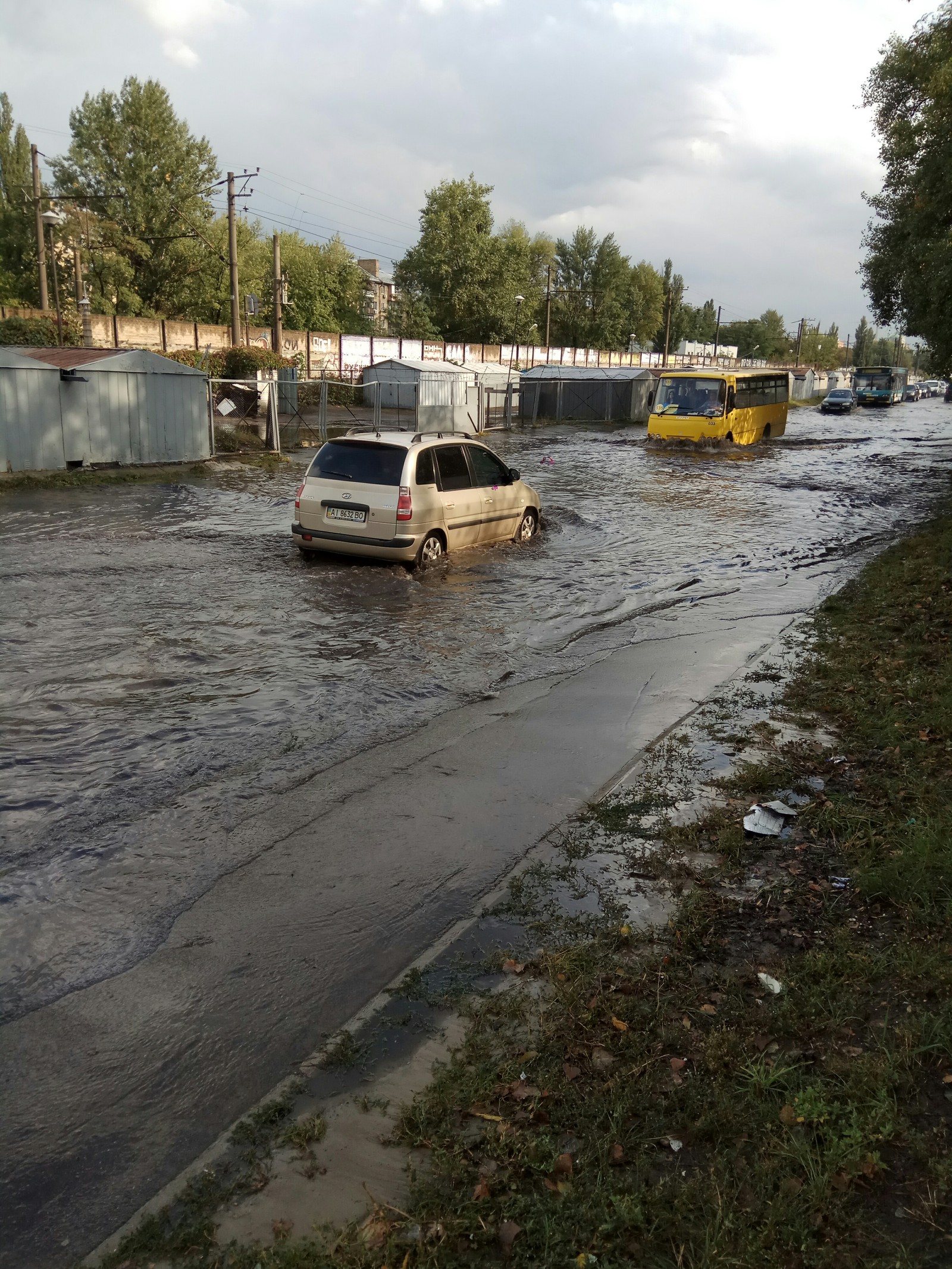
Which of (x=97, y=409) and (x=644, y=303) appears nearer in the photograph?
(x=97, y=409)

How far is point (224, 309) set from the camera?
61500 millimetres

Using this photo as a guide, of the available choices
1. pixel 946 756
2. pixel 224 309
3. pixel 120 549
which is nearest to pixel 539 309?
pixel 224 309

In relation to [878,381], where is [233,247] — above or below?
above

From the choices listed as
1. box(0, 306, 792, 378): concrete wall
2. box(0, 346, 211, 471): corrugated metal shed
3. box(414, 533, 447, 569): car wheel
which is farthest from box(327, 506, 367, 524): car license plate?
box(0, 306, 792, 378): concrete wall

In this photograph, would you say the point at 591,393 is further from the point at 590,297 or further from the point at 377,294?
the point at 377,294

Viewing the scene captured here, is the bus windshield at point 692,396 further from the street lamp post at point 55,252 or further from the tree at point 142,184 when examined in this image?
the tree at point 142,184

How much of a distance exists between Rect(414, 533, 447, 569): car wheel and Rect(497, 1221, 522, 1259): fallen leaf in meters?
9.48

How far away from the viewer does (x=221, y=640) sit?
28.9 ft

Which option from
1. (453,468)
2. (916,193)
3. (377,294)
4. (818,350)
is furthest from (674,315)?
(453,468)

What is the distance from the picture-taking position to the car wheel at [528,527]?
1435 cm

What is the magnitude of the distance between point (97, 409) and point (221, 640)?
13.4 metres

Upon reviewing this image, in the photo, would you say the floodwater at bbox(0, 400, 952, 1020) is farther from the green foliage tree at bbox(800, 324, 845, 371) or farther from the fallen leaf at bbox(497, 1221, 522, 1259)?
the green foliage tree at bbox(800, 324, 845, 371)

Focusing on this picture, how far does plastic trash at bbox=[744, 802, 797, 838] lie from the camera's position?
498 centimetres

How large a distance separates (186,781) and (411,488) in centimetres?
633
